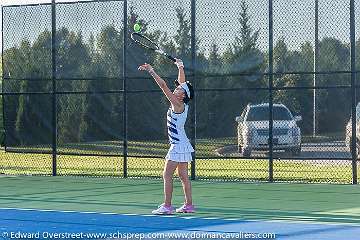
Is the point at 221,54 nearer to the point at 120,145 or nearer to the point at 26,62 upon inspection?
the point at 120,145

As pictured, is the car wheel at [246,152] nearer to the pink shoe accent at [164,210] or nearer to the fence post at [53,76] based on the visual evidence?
the fence post at [53,76]

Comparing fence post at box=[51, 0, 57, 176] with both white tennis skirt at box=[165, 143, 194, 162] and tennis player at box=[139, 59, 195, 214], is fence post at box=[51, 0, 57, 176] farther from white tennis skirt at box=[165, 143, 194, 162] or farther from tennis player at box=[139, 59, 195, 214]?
white tennis skirt at box=[165, 143, 194, 162]

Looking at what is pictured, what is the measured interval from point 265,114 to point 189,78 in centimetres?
181

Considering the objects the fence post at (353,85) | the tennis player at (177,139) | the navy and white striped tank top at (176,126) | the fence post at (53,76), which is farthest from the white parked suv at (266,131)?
the navy and white striped tank top at (176,126)

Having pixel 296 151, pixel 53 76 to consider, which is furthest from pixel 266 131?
pixel 53 76

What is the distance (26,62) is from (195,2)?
426 cm

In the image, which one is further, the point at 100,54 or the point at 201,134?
the point at 100,54

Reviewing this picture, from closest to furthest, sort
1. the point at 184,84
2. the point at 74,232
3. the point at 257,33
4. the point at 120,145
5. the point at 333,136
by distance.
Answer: the point at 74,232 → the point at 184,84 → the point at 257,33 → the point at 120,145 → the point at 333,136

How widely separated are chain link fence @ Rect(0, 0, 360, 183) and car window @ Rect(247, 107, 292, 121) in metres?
0.02

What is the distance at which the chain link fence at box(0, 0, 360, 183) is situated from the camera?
18781 millimetres

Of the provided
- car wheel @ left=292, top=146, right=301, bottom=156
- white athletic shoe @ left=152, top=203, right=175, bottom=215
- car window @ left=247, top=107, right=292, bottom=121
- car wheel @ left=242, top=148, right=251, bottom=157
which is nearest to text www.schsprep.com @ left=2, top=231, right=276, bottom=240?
white athletic shoe @ left=152, top=203, right=175, bottom=215

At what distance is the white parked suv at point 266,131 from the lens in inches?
745

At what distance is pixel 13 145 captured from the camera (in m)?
20.8

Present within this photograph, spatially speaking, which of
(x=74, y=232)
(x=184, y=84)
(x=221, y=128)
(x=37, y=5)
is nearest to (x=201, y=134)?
(x=221, y=128)
